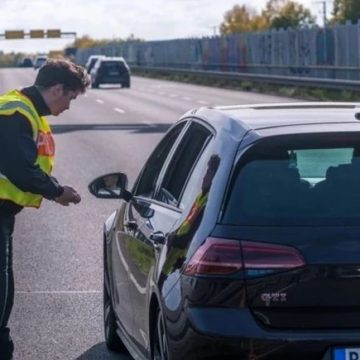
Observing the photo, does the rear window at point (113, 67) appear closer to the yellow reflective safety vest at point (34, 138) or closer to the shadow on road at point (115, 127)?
the shadow on road at point (115, 127)

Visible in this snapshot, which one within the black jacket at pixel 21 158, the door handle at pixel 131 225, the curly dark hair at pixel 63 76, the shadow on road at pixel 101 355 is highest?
the curly dark hair at pixel 63 76

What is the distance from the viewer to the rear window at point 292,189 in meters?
5.38

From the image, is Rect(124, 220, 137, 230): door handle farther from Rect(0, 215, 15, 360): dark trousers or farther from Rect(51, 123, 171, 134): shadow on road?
Rect(51, 123, 171, 134): shadow on road

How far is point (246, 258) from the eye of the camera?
207 inches

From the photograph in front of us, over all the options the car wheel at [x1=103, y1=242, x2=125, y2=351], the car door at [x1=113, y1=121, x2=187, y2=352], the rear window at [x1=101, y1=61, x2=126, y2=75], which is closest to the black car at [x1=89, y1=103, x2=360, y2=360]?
the car door at [x1=113, y1=121, x2=187, y2=352]

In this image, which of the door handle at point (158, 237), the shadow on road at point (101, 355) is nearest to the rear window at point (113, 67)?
the shadow on road at point (101, 355)

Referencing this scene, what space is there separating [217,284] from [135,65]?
105m

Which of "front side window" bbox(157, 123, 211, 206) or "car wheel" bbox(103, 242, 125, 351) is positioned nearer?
"front side window" bbox(157, 123, 211, 206)

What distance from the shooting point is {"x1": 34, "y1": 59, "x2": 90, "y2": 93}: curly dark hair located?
729cm

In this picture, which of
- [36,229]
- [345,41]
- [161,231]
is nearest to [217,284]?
[161,231]

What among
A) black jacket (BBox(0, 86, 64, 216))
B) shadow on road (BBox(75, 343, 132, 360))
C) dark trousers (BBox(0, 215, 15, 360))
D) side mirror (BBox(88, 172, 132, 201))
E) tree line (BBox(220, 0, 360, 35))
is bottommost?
tree line (BBox(220, 0, 360, 35))

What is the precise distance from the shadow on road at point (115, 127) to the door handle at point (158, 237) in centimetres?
2374

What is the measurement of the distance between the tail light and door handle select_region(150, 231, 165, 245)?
1.93ft

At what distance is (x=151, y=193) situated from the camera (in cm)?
693
